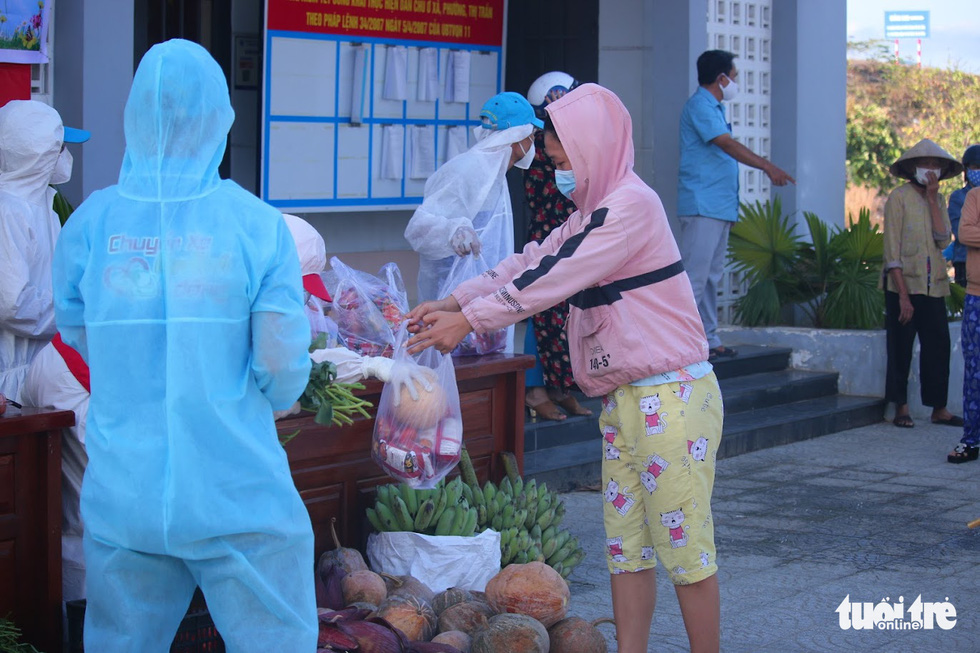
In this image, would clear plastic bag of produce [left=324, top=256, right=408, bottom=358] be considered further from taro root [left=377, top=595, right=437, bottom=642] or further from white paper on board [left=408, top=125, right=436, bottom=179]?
white paper on board [left=408, top=125, right=436, bottom=179]

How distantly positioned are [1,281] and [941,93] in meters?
24.3

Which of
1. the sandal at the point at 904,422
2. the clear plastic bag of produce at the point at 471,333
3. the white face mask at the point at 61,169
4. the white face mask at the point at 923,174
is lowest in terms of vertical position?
the sandal at the point at 904,422

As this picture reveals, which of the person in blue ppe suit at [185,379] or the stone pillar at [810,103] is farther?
the stone pillar at [810,103]

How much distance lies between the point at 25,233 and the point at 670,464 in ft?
8.18

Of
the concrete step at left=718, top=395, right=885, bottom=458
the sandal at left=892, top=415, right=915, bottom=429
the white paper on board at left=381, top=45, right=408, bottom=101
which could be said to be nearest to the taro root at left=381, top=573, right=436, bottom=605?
the concrete step at left=718, top=395, right=885, bottom=458

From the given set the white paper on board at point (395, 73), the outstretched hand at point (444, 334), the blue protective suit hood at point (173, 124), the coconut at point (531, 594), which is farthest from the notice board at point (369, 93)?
the blue protective suit hood at point (173, 124)

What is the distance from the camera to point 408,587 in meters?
4.27

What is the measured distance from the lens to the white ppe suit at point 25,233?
4.38 meters

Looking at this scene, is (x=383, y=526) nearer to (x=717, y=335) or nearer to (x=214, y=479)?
(x=214, y=479)

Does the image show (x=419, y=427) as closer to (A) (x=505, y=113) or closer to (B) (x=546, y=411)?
(A) (x=505, y=113)

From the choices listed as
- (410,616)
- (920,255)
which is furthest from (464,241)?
(920,255)

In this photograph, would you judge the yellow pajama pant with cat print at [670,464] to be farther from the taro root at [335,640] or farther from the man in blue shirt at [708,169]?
the man in blue shirt at [708,169]

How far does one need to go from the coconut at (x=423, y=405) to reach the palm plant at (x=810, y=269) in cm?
564

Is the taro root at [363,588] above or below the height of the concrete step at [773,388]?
below
